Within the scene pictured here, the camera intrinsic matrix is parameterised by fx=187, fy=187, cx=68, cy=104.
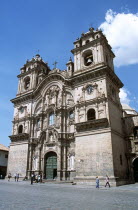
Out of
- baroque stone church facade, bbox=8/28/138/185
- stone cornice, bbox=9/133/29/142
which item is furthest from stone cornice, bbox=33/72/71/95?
stone cornice, bbox=9/133/29/142

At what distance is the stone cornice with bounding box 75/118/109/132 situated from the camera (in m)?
22.0

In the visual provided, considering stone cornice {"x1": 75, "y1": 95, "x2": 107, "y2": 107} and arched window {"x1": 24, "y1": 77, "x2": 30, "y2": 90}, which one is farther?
arched window {"x1": 24, "y1": 77, "x2": 30, "y2": 90}

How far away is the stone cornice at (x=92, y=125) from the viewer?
22047mm

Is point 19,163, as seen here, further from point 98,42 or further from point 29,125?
point 98,42

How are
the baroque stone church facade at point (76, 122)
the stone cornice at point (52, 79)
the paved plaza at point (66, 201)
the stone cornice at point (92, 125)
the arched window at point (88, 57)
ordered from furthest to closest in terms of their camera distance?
the stone cornice at point (52, 79) → the arched window at point (88, 57) → the stone cornice at point (92, 125) → the baroque stone church facade at point (76, 122) → the paved plaza at point (66, 201)

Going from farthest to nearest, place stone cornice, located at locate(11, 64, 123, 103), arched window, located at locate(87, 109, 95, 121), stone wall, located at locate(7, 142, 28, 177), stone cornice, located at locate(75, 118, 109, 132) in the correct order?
stone wall, located at locate(7, 142, 28, 177) < stone cornice, located at locate(11, 64, 123, 103) < arched window, located at locate(87, 109, 95, 121) < stone cornice, located at locate(75, 118, 109, 132)

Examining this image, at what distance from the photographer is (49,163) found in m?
27.0

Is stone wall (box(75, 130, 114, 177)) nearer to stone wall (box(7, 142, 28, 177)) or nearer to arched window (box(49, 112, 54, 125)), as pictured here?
arched window (box(49, 112, 54, 125))

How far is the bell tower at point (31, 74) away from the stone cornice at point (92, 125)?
1358cm

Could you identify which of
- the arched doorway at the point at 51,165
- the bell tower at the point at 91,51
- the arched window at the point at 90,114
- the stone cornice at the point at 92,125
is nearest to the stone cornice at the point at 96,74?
the bell tower at the point at 91,51

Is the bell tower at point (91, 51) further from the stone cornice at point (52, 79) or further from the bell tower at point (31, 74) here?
the bell tower at point (31, 74)

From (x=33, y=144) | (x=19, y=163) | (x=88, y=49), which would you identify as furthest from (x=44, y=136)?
(x=88, y=49)

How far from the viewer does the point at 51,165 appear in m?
26.7

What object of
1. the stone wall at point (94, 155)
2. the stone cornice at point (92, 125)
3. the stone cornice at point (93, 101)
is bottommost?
the stone wall at point (94, 155)
